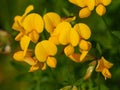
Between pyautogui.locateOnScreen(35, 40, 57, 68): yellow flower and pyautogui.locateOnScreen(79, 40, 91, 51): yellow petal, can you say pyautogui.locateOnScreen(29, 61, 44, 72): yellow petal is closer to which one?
pyautogui.locateOnScreen(35, 40, 57, 68): yellow flower

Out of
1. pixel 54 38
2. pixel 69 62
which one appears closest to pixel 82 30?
pixel 54 38

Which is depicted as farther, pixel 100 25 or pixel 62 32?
pixel 100 25

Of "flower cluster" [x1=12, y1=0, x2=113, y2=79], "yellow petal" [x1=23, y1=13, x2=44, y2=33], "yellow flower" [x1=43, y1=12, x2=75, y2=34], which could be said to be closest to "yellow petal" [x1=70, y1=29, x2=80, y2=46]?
"flower cluster" [x1=12, y1=0, x2=113, y2=79]

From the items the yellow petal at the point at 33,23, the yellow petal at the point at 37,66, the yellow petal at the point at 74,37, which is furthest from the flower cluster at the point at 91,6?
the yellow petal at the point at 37,66

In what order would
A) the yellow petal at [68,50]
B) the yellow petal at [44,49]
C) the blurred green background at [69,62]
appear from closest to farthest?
1. the yellow petal at [68,50]
2. the yellow petal at [44,49]
3. the blurred green background at [69,62]

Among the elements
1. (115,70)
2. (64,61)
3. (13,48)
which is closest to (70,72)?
(64,61)

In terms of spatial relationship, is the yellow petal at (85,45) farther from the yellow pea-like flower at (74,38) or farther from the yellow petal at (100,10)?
the yellow petal at (100,10)

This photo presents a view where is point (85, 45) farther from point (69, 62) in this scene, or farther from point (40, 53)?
point (69, 62)

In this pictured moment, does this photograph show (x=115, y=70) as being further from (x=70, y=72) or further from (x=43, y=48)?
(x=43, y=48)
